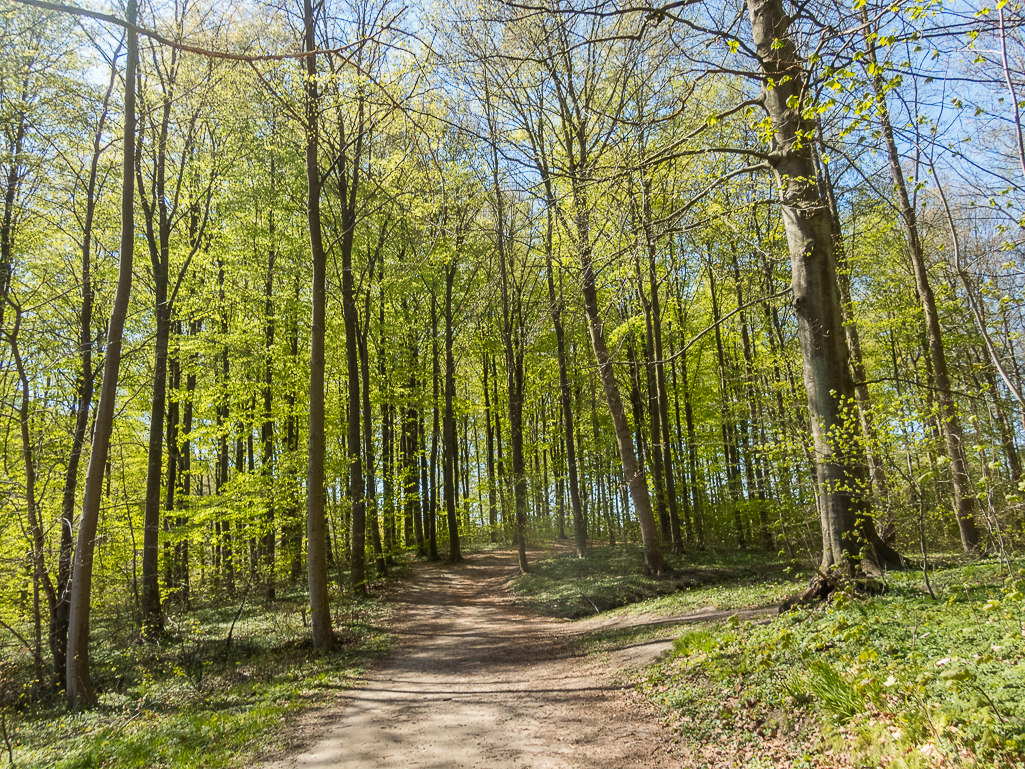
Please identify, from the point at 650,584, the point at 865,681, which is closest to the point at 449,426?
the point at 650,584

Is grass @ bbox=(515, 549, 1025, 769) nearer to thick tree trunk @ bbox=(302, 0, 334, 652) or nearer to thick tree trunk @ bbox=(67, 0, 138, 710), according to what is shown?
thick tree trunk @ bbox=(302, 0, 334, 652)

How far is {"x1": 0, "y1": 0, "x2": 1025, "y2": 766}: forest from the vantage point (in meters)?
5.86

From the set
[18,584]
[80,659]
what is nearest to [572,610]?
[80,659]

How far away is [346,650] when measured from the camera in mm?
9438

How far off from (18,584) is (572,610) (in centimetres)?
1074

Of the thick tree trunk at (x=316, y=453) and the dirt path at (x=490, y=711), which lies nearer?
the dirt path at (x=490, y=711)

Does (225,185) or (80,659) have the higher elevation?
(225,185)

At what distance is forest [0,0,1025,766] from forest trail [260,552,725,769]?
2.22m

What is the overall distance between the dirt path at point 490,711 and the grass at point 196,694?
63 cm

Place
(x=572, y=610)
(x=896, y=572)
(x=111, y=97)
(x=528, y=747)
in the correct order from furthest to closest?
(x=572, y=610)
(x=111, y=97)
(x=896, y=572)
(x=528, y=747)

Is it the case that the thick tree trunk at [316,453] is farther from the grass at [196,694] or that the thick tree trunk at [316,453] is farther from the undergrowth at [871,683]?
the undergrowth at [871,683]

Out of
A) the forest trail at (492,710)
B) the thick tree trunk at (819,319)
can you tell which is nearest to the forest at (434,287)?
the thick tree trunk at (819,319)

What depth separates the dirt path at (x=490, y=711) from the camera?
486 centimetres

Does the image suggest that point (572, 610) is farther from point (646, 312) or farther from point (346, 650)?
point (646, 312)
